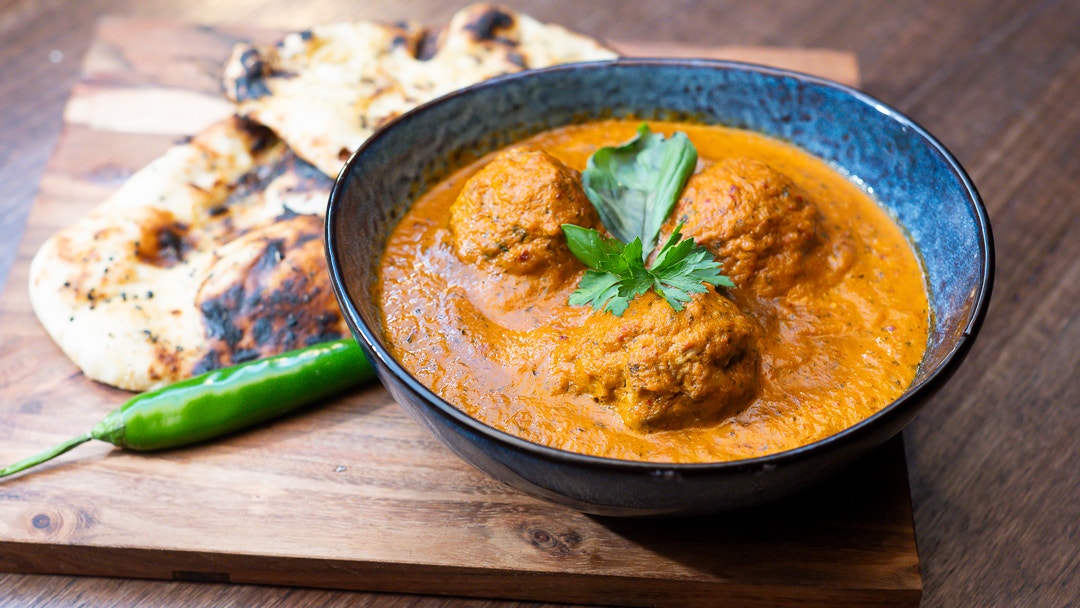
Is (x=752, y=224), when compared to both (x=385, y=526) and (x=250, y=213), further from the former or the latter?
(x=250, y=213)

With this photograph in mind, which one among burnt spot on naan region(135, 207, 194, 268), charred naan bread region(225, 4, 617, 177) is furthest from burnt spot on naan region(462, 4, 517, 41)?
burnt spot on naan region(135, 207, 194, 268)

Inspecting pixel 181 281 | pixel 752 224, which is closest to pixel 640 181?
pixel 752 224

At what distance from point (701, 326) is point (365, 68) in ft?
6.57

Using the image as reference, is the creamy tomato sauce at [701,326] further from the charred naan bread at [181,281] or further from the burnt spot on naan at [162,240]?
the burnt spot on naan at [162,240]

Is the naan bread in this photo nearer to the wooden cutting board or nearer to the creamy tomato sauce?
the wooden cutting board

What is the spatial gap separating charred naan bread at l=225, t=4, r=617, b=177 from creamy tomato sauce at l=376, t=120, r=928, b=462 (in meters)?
0.56

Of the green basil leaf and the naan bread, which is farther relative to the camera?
the naan bread

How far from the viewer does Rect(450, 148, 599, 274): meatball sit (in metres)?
2.73

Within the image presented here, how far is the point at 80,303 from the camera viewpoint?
3072mm

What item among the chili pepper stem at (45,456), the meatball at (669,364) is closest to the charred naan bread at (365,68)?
the chili pepper stem at (45,456)

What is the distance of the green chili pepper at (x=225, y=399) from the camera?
281 cm

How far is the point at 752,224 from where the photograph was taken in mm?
2715

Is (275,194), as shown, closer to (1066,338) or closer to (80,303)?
(80,303)

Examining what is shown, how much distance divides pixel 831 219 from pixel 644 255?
68cm
